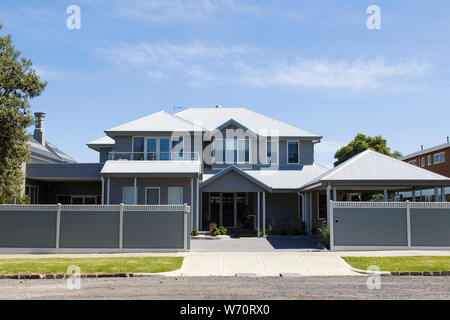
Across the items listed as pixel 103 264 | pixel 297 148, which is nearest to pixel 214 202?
pixel 297 148

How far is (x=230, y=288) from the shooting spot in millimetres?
10977

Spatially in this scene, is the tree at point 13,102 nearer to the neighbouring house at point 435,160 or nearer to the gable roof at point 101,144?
the gable roof at point 101,144

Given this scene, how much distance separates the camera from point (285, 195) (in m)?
29.3

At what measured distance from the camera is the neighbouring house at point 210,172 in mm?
25794

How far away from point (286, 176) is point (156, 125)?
9.05m

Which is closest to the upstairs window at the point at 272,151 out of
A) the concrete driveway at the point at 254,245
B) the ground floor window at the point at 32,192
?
the concrete driveway at the point at 254,245

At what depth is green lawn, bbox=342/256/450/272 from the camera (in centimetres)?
1379

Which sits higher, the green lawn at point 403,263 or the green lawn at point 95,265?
the green lawn at point 403,263

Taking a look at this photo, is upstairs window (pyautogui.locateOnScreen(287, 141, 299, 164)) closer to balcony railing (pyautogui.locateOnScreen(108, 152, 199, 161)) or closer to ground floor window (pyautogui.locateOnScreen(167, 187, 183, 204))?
balcony railing (pyautogui.locateOnScreen(108, 152, 199, 161))

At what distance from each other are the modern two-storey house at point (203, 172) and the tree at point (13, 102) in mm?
6390

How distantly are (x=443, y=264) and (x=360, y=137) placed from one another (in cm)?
3481

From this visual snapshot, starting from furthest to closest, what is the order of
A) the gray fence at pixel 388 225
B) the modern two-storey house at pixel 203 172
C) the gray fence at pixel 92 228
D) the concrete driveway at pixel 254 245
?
1. the modern two-storey house at pixel 203 172
2. the concrete driveway at pixel 254 245
3. the gray fence at pixel 388 225
4. the gray fence at pixel 92 228

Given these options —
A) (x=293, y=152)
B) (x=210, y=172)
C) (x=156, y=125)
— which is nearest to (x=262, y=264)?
(x=210, y=172)
